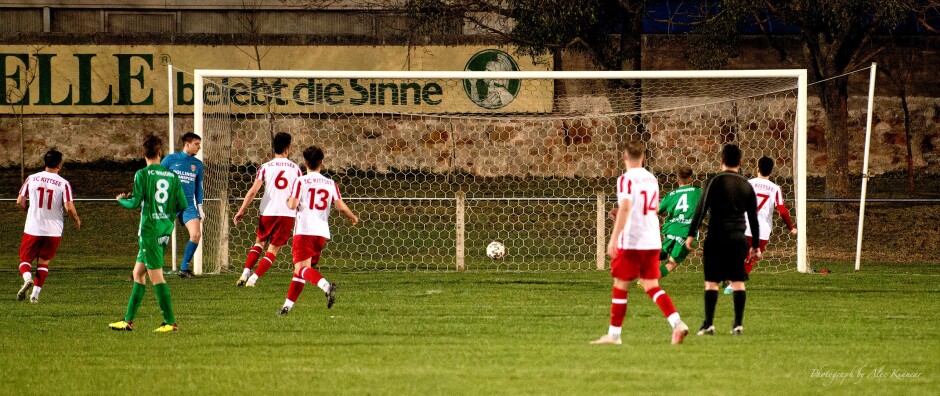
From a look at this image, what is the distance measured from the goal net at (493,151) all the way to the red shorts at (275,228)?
3.46 meters

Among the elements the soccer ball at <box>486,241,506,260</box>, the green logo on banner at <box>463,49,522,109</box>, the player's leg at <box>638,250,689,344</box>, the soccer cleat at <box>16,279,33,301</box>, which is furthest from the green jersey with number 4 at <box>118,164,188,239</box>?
the green logo on banner at <box>463,49,522,109</box>

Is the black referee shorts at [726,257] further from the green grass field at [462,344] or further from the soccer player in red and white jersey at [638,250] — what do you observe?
the soccer player in red and white jersey at [638,250]

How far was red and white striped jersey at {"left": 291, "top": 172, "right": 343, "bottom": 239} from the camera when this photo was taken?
10.6m

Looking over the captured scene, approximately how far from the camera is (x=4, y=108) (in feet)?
85.5

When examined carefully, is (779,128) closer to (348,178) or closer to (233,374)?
(348,178)

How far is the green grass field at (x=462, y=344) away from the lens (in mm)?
7125

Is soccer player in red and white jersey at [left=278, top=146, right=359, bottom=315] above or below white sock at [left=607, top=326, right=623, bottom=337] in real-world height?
above

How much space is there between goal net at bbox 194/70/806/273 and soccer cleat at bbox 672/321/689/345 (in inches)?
317

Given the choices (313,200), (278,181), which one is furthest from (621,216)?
(278,181)

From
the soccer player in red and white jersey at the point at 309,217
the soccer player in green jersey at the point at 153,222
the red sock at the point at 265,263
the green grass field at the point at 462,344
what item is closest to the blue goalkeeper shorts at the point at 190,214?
the green grass field at the point at 462,344

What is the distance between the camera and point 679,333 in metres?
8.52

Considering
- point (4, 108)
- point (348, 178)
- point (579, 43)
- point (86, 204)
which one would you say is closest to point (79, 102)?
point (4, 108)

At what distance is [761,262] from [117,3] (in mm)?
18750

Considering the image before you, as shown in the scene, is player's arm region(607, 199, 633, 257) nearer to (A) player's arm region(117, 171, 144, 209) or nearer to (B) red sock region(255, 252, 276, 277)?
(A) player's arm region(117, 171, 144, 209)
